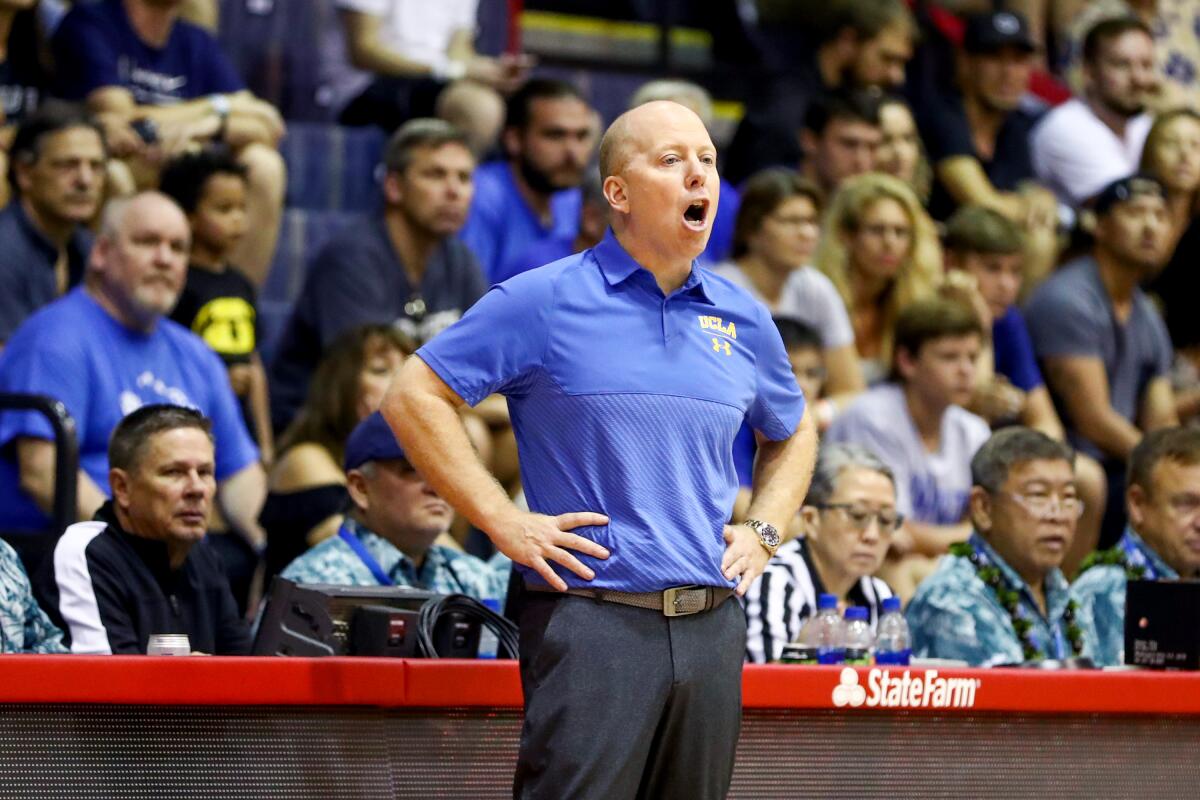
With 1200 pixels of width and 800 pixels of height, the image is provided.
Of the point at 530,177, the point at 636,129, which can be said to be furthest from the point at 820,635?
the point at 530,177

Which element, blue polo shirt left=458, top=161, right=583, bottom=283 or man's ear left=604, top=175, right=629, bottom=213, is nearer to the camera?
man's ear left=604, top=175, right=629, bottom=213

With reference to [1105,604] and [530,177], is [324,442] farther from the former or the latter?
[1105,604]

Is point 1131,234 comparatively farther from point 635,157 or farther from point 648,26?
point 635,157

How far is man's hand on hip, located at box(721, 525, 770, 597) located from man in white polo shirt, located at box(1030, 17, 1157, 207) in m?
6.63

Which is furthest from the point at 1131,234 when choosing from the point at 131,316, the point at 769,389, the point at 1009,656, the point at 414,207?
the point at 769,389

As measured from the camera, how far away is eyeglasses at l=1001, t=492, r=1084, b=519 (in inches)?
220

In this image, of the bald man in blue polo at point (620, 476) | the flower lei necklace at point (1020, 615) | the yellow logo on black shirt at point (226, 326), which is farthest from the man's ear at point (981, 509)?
the yellow logo on black shirt at point (226, 326)

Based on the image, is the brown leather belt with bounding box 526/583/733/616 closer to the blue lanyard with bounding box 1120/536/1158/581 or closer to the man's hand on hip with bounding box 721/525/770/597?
the man's hand on hip with bounding box 721/525/770/597

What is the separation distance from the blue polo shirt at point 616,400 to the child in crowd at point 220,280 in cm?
384

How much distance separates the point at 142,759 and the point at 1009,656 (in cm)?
253

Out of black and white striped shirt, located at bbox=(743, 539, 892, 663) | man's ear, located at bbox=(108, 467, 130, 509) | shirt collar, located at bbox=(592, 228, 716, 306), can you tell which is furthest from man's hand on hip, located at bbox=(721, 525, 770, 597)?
man's ear, located at bbox=(108, 467, 130, 509)

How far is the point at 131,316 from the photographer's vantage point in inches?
252

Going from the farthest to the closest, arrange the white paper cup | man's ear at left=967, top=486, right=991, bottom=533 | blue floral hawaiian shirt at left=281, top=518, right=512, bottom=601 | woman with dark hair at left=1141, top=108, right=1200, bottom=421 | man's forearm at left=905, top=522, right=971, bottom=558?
1. woman with dark hair at left=1141, top=108, right=1200, bottom=421
2. man's forearm at left=905, top=522, right=971, bottom=558
3. man's ear at left=967, top=486, right=991, bottom=533
4. blue floral hawaiian shirt at left=281, top=518, right=512, bottom=601
5. the white paper cup

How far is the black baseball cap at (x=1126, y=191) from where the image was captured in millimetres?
8742
